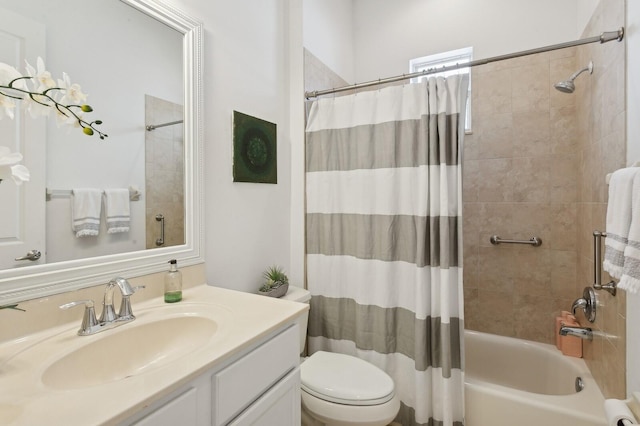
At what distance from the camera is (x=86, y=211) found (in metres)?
1.07

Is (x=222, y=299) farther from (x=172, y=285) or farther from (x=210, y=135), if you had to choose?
(x=210, y=135)

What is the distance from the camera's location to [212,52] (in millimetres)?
1517

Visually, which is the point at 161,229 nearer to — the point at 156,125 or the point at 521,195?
the point at 156,125

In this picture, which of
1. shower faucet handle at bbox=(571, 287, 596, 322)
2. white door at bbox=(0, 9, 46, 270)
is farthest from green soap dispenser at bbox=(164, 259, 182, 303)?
shower faucet handle at bbox=(571, 287, 596, 322)

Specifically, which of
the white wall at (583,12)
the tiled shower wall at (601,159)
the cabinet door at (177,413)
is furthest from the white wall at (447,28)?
the cabinet door at (177,413)

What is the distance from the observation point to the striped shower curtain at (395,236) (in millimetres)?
1609

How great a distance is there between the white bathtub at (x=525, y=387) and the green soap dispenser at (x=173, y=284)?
59.9 inches

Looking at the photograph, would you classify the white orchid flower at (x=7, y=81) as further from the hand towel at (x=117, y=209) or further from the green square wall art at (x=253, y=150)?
the green square wall art at (x=253, y=150)

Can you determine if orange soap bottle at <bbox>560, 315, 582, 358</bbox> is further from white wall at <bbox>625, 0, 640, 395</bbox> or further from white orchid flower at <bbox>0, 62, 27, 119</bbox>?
white orchid flower at <bbox>0, 62, 27, 119</bbox>

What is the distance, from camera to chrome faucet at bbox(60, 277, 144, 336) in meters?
0.93

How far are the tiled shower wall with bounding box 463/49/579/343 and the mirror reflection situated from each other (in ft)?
6.77

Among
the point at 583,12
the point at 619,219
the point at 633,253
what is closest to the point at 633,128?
the point at 619,219

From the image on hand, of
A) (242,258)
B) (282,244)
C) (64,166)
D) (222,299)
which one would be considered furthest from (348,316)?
(64,166)

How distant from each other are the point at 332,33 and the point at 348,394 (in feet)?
8.05
